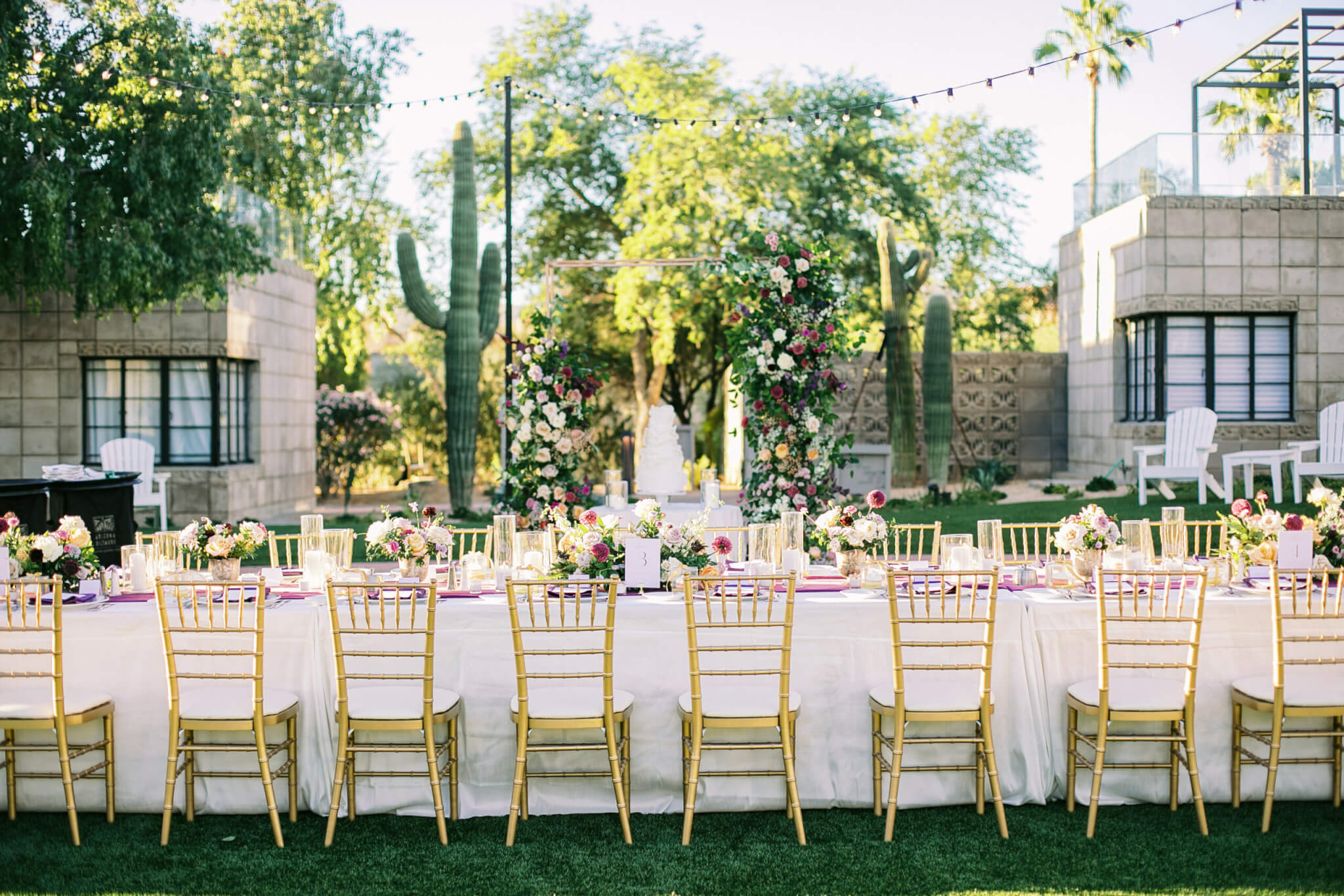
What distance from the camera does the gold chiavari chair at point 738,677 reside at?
3.98 metres

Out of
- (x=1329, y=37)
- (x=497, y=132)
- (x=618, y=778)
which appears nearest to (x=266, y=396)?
(x=497, y=132)

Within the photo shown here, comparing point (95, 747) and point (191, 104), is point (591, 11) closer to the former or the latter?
point (191, 104)

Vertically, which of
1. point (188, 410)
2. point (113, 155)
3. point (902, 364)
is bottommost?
point (188, 410)

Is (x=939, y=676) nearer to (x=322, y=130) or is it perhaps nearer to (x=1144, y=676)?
(x=1144, y=676)

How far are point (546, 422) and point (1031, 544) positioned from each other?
439cm

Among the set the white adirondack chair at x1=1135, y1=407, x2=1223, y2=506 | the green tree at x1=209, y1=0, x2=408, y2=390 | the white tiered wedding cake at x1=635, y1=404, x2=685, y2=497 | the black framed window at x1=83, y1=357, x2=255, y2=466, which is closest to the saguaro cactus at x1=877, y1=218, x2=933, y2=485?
the white adirondack chair at x1=1135, y1=407, x2=1223, y2=506

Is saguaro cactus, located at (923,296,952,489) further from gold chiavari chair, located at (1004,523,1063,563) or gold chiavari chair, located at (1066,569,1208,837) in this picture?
gold chiavari chair, located at (1066,569,1208,837)

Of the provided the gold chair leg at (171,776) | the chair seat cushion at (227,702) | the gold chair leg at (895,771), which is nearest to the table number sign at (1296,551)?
the gold chair leg at (895,771)

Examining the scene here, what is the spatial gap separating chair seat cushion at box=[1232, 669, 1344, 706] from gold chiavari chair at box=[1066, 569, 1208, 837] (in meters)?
0.24

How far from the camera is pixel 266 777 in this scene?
4.02m

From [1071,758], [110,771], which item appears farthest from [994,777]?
[110,771]

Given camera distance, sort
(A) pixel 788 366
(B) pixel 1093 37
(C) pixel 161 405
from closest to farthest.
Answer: (A) pixel 788 366, (C) pixel 161 405, (B) pixel 1093 37

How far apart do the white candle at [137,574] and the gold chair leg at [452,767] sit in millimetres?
1546

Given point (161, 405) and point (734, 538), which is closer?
point (734, 538)
